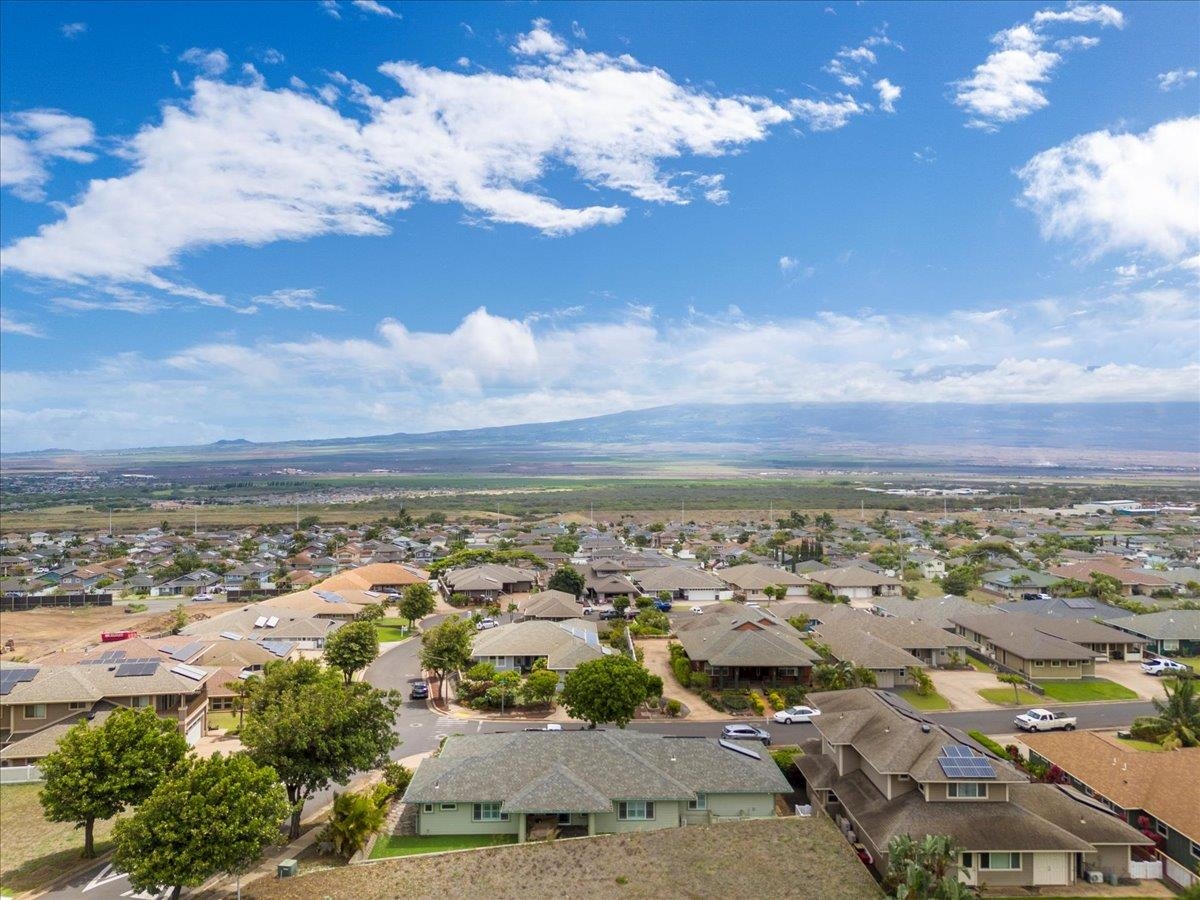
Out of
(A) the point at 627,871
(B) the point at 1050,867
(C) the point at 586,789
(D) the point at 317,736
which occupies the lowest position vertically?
(A) the point at 627,871

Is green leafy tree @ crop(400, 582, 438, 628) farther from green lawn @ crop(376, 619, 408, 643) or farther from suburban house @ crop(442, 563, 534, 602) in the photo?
suburban house @ crop(442, 563, 534, 602)

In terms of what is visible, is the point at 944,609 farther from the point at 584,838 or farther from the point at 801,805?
the point at 584,838

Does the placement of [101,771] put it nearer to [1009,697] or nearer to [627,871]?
[627,871]

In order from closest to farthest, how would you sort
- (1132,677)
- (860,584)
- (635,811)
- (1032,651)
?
(635,811), (1032,651), (1132,677), (860,584)

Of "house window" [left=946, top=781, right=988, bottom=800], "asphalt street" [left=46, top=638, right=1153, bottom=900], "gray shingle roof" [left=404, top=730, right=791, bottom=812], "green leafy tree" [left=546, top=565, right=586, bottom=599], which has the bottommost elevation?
"asphalt street" [left=46, top=638, right=1153, bottom=900]

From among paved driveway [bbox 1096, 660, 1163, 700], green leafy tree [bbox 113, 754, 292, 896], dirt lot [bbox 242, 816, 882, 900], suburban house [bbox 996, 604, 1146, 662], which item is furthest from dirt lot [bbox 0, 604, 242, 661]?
paved driveway [bbox 1096, 660, 1163, 700]

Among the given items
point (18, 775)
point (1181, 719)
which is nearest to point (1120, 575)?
point (1181, 719)

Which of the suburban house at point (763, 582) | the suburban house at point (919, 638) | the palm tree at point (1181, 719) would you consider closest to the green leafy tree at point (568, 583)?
the suburban house at point (763, 582)
